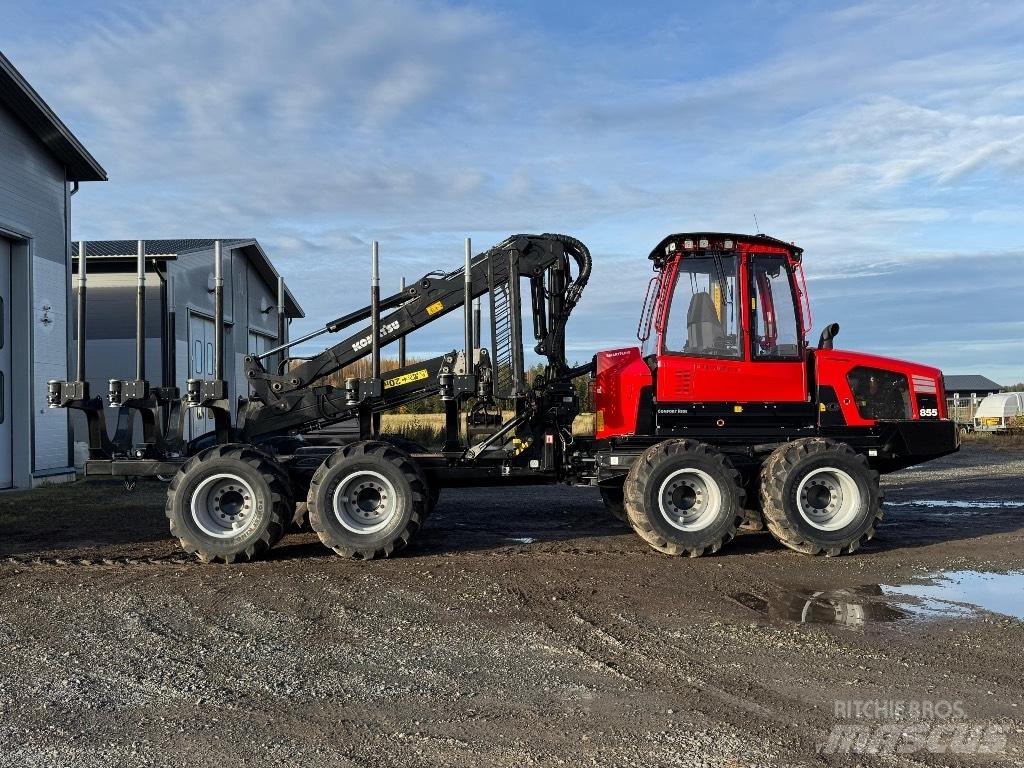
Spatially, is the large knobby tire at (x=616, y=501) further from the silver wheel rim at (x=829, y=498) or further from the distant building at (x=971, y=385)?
the distant building at (x=971, y=385)

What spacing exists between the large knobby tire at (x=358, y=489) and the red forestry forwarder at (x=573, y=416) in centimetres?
2

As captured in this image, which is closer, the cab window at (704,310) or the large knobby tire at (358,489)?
the large knobby tire at (358,489)

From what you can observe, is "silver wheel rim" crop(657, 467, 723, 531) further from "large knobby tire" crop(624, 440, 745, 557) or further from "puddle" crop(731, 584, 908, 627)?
"puddle" crop(731, 584, 908, 627)

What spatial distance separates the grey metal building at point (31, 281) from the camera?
18.0 m

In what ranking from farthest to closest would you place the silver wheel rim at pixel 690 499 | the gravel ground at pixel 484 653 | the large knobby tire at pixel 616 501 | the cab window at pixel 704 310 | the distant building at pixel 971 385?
the distant building at pixel 971 385 < the large knobby tire at pixel 616 501 < the cab window at pixel 704 310 < the silver wheel rim at pixel 690 499 < the gravel ground at pixel 484 653

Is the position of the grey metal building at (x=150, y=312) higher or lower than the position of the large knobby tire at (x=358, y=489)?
higher

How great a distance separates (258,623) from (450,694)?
7.80 feet

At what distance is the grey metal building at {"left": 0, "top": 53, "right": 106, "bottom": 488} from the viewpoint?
1800 centimetres

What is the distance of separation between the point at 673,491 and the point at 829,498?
71.0 inches

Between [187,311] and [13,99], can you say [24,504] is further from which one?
[187,311]

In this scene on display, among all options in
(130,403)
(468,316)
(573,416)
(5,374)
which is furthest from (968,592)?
(5,374)

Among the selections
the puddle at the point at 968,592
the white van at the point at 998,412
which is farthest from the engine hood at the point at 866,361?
the white van at the point at 998,412

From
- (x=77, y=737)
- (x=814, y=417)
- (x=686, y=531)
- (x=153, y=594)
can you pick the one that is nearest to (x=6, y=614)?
(x=153, y=594)

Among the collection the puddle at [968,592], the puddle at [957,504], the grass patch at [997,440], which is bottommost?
the puddle at [968,592]
